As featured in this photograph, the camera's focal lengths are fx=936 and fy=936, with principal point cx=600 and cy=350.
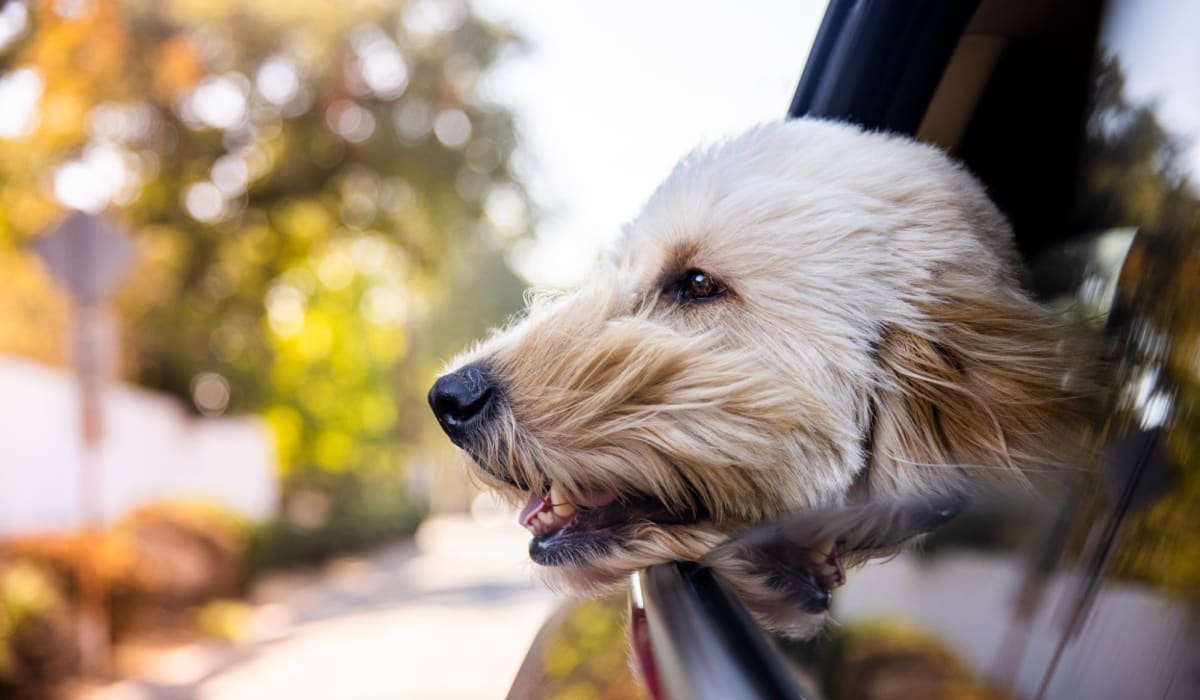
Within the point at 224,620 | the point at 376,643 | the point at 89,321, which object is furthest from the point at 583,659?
the point at 224,620

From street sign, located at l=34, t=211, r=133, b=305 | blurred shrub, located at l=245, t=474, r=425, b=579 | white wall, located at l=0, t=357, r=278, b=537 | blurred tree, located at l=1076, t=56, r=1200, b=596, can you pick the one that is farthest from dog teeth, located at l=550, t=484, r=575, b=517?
blurred shrub, located at l=245, t=474, r=425, b=579

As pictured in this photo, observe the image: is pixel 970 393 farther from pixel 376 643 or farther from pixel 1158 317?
pixel 376 643

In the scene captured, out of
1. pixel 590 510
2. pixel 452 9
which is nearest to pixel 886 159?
pixel 590 510

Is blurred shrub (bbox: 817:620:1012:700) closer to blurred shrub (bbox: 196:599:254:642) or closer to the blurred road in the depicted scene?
the blurred road

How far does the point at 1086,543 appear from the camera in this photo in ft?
1.73

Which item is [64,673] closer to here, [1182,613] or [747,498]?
[747,498]

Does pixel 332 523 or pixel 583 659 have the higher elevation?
pixel 332 523

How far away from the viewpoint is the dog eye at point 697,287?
1295 millimetres

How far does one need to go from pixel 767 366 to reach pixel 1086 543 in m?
0.62

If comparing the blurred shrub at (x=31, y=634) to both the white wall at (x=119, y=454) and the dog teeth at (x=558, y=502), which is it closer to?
the white wall at (x=119, y=454)

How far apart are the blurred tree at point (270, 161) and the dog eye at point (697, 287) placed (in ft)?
18.2

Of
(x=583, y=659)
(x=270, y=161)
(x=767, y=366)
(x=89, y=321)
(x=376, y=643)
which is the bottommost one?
(x=376, y=643)

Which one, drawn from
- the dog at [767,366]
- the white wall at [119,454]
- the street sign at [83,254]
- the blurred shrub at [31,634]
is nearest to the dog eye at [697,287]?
the dog at [767,366]

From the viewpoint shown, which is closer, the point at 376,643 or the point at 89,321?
the point at 376,643
